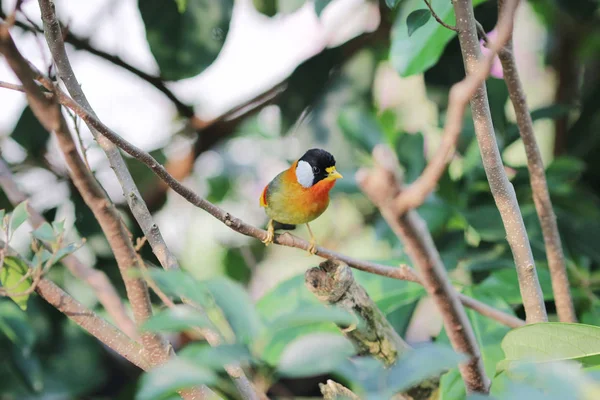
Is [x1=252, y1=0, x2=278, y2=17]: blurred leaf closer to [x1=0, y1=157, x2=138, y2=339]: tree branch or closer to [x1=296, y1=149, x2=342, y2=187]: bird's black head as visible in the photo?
[x1=296, y1=149, x2=342, y2=187]: bird's black head

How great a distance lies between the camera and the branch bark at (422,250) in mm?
368

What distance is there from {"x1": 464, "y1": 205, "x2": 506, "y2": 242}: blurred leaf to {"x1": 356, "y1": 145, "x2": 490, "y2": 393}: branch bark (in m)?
0.58

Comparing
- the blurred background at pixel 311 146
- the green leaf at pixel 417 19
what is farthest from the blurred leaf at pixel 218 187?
the green leaf at pixel 417 19

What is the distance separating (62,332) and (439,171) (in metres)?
1.33

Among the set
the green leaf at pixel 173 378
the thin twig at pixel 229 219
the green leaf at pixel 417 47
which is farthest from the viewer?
the green leaf at pixel 417 47

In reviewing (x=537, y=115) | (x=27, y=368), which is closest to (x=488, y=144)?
(x=537, y=115)

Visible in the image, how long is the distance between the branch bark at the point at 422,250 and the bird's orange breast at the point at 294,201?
0.59 metres

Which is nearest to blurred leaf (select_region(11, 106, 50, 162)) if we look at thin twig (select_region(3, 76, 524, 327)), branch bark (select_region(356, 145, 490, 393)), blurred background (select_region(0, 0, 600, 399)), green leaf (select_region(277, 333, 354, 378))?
blurred background (select_region(0, 0, 600, 399))

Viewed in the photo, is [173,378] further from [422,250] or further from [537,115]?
[537,115]

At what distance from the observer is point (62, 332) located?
1.48 m

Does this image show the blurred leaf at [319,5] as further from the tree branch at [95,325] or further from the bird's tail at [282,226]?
the tree branch at [95,325]

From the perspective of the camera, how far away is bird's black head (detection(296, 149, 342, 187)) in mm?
1231

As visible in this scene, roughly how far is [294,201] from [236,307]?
0.82 m

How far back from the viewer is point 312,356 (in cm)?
34
